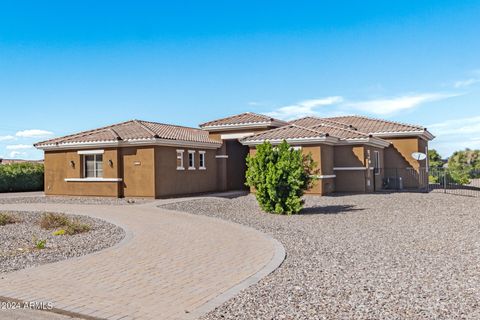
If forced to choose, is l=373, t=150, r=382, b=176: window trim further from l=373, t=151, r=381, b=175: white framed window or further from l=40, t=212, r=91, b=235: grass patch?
l=40, t=212, r=91, b=235: grass patch

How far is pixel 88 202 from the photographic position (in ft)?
72.9

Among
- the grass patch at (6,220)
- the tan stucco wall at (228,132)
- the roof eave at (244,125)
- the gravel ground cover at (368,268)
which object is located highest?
the roof eave at (244,125)

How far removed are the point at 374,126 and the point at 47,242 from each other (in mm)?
24535

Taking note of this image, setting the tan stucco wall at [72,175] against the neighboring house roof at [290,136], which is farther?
the tan stucco wall at [72,175]

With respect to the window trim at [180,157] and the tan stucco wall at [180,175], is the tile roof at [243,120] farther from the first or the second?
the window trim at [180,157]

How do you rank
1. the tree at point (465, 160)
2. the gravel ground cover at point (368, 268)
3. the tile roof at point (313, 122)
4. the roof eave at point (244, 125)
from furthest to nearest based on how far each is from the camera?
the tree at point (465, 160) < the tile roof at point (313, 122) < the roof eave at point (244, 125) < the gravel ground cover at point (368, 268)

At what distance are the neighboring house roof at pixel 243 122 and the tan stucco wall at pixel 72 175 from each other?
731 centimetres

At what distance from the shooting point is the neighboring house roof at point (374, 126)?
2859cm

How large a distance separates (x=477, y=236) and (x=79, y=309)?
1035cm

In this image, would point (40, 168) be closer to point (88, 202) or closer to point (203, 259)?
point (88, 202)

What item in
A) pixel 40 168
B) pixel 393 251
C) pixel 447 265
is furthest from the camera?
pixel 40 168

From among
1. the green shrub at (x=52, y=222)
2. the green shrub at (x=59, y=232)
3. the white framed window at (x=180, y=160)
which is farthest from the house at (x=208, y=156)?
the green shrub at (x=59, y=232)

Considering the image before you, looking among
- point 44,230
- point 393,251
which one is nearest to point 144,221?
point 44,230

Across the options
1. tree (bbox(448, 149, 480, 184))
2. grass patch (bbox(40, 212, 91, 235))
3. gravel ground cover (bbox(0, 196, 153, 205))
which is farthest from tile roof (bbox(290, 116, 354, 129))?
tree (bbox(448, 149, 480, 184))
